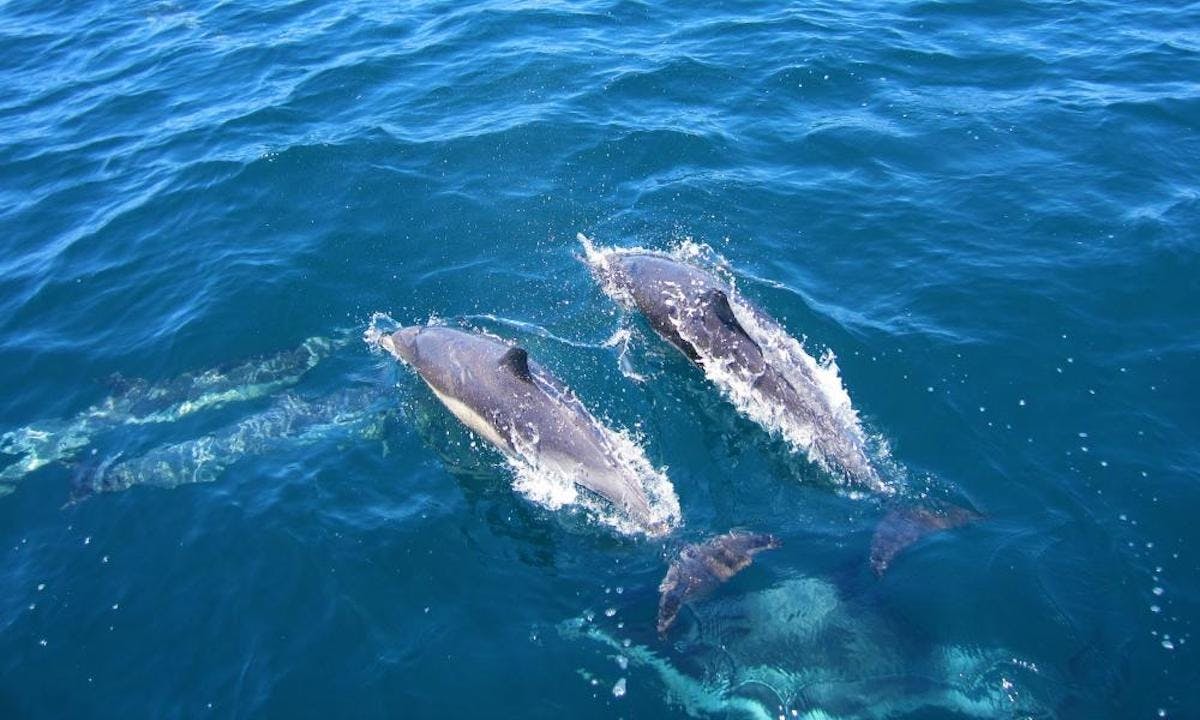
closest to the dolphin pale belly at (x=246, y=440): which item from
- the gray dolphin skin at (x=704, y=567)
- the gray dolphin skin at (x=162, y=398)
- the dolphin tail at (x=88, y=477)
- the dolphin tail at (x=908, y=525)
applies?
the dolphin tail at (x=88, y=477)

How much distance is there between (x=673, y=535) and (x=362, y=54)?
21904 millimetres

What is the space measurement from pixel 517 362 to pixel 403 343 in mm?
3441

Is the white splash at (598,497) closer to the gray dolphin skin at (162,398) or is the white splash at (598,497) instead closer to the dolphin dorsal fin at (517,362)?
the dolphin dorsal fin at (517,362)

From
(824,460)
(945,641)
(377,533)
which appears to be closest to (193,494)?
(377,533)

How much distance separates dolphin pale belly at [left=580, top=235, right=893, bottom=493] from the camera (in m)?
13.3

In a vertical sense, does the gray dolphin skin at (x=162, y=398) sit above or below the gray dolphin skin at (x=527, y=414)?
below

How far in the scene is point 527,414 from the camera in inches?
528

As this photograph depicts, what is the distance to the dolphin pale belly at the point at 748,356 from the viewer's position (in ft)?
43.6

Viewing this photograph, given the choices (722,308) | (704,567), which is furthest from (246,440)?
(722,308)

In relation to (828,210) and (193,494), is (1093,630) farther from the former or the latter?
(193,494)

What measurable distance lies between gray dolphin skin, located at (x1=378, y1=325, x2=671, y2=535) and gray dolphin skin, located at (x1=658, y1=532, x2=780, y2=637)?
0.80 m

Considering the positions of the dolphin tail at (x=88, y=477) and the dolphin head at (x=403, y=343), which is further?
the dolphin head at (x=403, y=343)

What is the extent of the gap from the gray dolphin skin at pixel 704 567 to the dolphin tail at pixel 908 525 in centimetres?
146

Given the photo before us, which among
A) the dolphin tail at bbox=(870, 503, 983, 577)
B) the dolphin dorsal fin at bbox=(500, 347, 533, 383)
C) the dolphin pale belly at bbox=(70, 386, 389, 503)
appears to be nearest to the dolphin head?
the dolphin pale belly at bbox=(70, 386, 389, 503)
